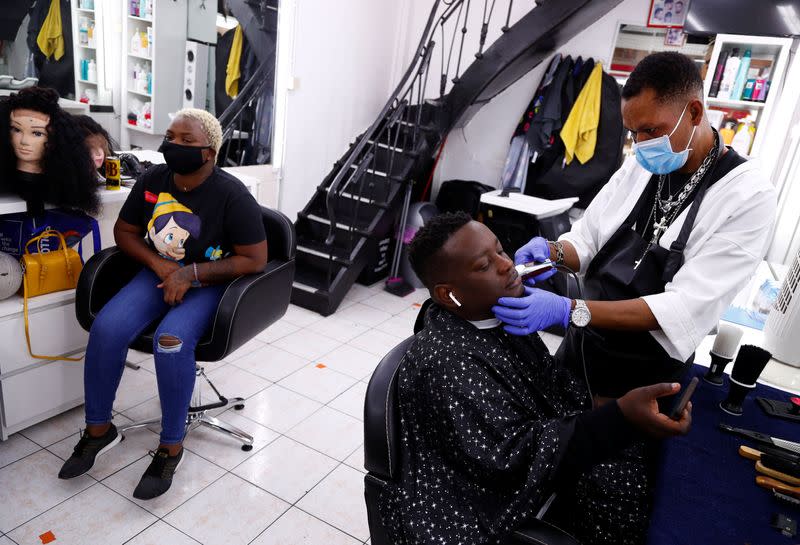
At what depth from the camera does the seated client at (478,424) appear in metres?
1.00

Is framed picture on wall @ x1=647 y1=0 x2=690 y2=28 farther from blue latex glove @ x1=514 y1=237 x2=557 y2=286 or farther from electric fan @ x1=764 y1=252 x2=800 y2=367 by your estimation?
blue latex glove @ x1=514 y1=237 x2=557 y2=286

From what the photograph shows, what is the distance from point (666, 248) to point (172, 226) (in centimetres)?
167

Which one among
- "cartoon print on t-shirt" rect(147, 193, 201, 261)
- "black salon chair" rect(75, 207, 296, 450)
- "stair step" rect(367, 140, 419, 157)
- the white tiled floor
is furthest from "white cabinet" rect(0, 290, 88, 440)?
"stair step" rect(367, 140, 419, 157)

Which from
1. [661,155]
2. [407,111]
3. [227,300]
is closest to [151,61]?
[407,111]

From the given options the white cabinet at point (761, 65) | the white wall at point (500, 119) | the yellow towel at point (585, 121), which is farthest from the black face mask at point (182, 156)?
the white wall at point (500, 119)

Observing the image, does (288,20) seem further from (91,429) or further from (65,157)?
(91,429)

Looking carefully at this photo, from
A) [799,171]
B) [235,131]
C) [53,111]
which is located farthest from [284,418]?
[799,171]

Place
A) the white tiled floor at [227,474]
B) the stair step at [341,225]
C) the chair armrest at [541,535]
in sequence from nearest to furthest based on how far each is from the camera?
the chair armrest at [541,535], the white tiled floor at [227,474], the stair step at [341,225]

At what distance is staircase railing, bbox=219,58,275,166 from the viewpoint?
399 centimetres

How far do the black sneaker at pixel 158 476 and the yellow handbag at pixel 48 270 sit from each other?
24.4 inches

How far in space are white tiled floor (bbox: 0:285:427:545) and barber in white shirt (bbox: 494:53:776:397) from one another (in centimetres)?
110

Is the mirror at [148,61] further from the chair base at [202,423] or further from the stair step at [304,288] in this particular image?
the chair base at [202,423]

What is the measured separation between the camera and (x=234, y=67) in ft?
13.0

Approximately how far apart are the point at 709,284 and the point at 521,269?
1.45ft
